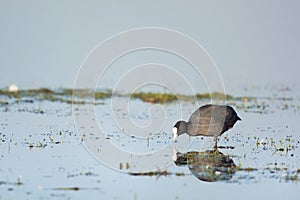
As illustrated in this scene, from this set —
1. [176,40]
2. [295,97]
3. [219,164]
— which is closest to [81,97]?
[176,40]

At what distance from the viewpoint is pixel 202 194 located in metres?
7.35

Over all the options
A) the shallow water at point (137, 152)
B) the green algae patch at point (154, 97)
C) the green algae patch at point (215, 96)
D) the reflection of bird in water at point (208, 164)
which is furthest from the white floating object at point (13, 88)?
the reflection of bird in water at point (208, 164)

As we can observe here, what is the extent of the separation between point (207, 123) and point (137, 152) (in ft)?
3.86

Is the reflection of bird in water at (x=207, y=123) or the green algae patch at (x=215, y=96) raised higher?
the green algae patch at (x=215, y=96)

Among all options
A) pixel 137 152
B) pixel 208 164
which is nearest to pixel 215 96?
pixel 137 152

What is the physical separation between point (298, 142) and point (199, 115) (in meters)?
1.69

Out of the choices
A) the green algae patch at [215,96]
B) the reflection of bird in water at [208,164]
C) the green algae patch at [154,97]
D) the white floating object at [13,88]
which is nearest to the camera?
the reflection of bird in water at [208,164]

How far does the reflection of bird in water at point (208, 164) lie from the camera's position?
816 centimetres

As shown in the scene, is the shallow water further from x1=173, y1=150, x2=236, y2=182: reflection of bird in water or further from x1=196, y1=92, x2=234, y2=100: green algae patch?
x1=196, y1=92, x2=234, y2=100: green algae patch

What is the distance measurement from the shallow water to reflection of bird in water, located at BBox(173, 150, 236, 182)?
91mm

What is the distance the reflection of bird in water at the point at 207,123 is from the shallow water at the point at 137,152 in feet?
0.79

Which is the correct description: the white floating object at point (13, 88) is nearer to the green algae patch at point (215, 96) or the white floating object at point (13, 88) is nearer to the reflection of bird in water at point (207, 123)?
the green algae patch at point (215, 96)

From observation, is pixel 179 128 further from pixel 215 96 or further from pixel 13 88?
pixel 13 88

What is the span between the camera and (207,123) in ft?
33.0
